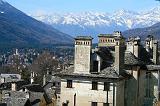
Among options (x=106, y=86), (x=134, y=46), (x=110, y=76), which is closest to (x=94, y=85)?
(x=106, y=86)

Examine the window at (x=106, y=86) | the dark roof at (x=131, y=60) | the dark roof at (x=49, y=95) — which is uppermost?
the dark roof at (x=131, y=60)

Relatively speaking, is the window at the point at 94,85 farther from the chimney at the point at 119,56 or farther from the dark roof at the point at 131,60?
the dark roof at the point at 131,60

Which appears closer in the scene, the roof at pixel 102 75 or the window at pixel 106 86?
the roof at pixel 102 75

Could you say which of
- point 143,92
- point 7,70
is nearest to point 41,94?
point 143,92

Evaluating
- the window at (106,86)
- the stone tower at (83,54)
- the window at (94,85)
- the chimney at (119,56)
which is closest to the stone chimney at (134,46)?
the chimney at (119,56)

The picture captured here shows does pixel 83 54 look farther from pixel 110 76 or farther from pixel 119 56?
pixel 110 76

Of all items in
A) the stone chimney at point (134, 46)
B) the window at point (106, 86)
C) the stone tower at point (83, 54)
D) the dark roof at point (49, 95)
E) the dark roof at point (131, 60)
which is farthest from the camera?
the dark roof at point (49, 95)

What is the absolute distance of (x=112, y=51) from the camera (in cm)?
4853

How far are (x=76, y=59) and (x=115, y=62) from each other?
368cm

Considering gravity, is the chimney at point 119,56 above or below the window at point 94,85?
above

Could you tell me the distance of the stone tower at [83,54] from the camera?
45.6 meters

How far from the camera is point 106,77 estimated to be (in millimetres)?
44406

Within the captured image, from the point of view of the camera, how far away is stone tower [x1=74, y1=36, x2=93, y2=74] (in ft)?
150

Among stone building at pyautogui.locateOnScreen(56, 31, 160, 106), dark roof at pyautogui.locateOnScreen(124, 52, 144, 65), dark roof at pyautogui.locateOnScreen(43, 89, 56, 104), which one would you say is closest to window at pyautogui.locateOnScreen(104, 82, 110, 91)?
stone building at pyautogui.locateOnScreen(56, 31, 160, 106)
